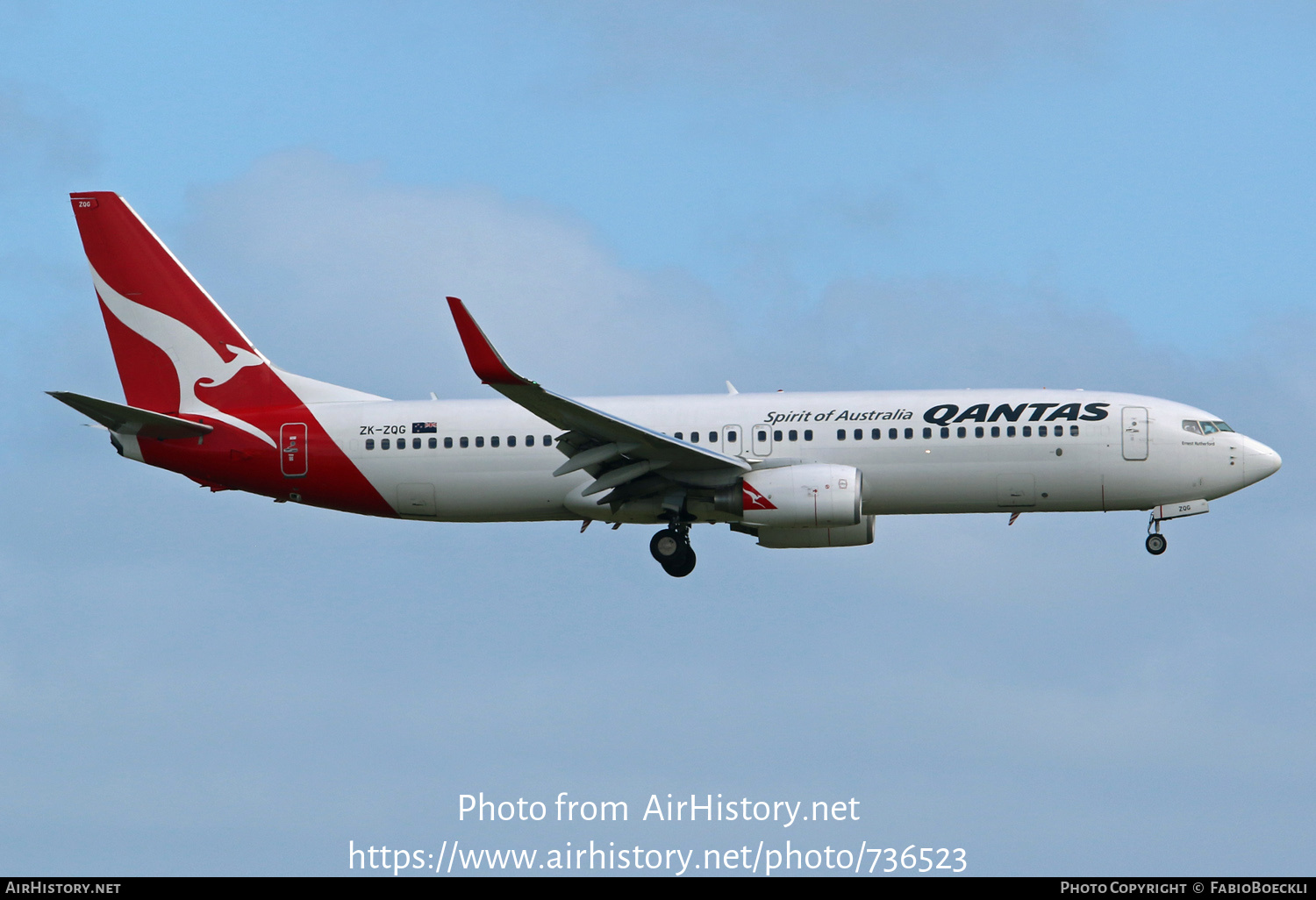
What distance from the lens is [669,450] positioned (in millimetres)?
37219

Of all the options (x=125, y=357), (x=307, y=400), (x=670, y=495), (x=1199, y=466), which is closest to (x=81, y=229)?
(x=125, y=357)

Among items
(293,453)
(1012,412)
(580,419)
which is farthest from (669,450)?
(293,453)

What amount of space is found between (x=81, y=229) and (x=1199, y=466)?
30.4 meters

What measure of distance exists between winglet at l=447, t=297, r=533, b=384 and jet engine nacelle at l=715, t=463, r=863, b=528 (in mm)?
6883

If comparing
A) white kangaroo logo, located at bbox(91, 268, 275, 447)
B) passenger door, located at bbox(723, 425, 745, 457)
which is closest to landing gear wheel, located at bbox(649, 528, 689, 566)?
passenger door, located at bbox(723, 425, 745, 457)

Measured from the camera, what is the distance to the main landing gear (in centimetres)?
3956

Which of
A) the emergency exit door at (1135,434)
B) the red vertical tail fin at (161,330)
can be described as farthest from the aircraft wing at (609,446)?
the emergency exit door at (1135,434)

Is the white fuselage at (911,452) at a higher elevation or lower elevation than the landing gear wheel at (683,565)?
higher

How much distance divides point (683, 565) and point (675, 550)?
46 centimetres

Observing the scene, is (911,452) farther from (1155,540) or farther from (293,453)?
(293,453)

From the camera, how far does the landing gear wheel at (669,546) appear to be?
39562 millimetres

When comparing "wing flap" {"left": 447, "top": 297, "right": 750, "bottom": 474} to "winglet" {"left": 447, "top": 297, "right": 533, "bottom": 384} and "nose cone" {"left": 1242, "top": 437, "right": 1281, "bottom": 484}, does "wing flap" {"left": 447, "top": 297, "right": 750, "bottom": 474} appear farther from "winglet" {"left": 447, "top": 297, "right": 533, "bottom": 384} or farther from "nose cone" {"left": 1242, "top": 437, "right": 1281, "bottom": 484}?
"nose cone" {"left": 1242, "top": 437, "right": 1281, "bottom": 484}

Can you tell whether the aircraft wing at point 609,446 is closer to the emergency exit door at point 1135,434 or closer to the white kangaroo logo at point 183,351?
the emergency exit door at point 1135,434

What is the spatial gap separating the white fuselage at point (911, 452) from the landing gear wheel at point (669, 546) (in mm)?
662
